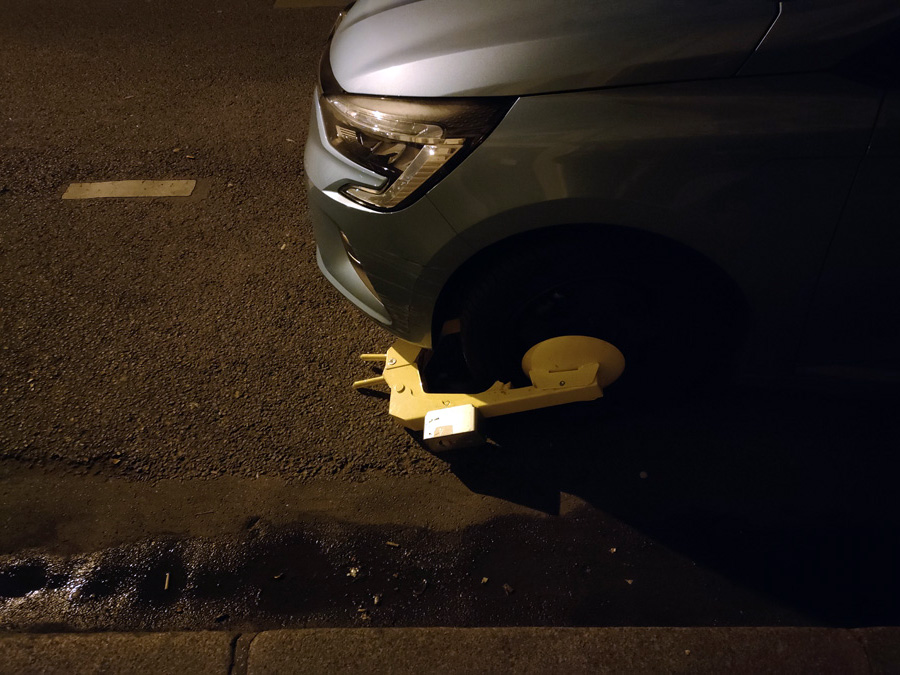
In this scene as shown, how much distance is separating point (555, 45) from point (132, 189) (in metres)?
2.92

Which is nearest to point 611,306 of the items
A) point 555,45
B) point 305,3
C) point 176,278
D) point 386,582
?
point 555,45

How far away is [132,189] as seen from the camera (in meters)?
4.06

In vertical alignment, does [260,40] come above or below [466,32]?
below

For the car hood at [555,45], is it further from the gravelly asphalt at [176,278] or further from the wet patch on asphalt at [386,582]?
the wet patch on asphalt at [386,582]

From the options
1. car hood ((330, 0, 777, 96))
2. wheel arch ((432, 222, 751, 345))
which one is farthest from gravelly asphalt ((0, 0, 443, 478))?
car hood ((330, 0, 777, 96))

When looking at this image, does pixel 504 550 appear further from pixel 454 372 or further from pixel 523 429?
pixel 454 372

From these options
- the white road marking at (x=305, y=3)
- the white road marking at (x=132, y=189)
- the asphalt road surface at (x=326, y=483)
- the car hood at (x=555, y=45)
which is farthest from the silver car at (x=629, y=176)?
the white road marking at (x=305, y=3)

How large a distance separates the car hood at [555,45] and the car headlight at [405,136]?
39 mm

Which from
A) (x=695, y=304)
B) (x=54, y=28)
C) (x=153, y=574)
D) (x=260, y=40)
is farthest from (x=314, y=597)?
(x=54, y=28)

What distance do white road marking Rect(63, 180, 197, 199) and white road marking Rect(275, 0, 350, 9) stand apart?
7.61ft

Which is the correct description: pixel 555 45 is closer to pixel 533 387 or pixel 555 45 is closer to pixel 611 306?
pixel 611 306

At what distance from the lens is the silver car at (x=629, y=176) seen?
1848mm

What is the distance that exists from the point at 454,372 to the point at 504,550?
0.72 metres

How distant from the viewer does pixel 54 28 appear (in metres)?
5.70
